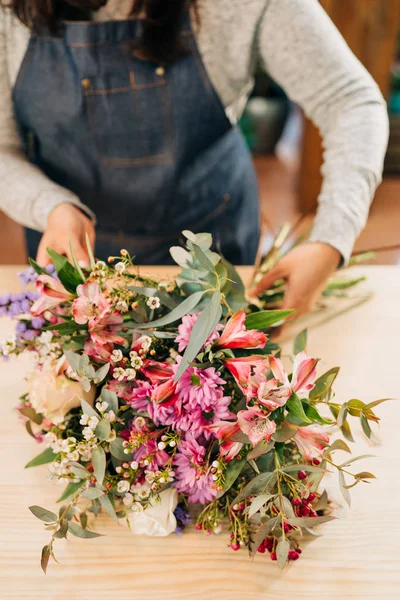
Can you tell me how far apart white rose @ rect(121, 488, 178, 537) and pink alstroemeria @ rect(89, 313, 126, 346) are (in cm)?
20

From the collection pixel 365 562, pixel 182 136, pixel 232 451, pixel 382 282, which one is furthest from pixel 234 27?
pixel 365 562

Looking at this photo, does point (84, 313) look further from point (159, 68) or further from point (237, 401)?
point (159, 68)

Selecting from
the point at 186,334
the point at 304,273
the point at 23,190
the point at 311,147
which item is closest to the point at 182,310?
the point at 186,334

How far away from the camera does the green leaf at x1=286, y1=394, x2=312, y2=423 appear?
56cm

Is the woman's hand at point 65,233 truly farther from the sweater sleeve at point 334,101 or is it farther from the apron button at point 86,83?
the sweater sleeve at point 334,101

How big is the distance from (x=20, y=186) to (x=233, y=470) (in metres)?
0.75

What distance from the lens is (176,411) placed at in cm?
60

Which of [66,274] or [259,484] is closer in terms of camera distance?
[259,484]

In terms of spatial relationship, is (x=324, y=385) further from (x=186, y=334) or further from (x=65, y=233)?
(x=65, y=233)

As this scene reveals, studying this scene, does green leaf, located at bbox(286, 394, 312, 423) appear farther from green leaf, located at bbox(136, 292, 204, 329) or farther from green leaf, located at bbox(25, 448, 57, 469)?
green leaf, located at bbox(25, 448, 57, 469)

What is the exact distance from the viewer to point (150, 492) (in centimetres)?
65

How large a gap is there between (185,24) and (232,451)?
0.86 meters

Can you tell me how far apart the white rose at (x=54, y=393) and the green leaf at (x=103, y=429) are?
0.06m

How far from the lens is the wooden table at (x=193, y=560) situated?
0.64 meters
